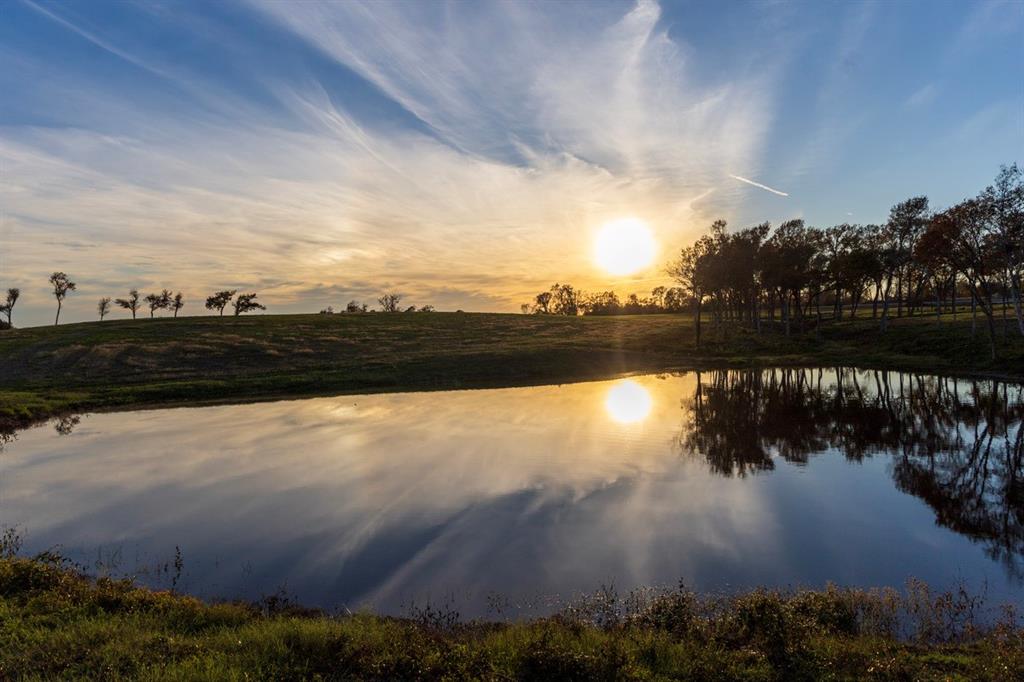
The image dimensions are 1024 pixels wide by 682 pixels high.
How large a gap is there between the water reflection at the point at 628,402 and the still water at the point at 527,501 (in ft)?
2.01

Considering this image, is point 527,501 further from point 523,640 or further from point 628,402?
point 628,402

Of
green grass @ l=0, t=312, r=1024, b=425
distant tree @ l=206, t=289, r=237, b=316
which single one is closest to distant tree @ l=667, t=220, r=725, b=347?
green grass @ l=0, t=312, r=1024, b=425

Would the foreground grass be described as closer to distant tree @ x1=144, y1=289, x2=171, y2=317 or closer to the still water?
the still water

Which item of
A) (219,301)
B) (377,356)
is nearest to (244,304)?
(219,301)

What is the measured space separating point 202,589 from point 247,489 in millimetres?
8152

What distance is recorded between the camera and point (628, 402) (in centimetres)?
4069

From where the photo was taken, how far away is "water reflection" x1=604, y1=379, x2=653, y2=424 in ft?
111

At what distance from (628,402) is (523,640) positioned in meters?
33.2

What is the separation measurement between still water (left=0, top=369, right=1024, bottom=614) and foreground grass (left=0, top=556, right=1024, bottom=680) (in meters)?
1.45

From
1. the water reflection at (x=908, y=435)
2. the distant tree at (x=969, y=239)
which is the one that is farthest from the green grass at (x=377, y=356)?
the water reflection at (x=908, y=435)

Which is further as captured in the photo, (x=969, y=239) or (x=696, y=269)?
(x=696, y=269)

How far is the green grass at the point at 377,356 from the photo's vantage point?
4928 cm

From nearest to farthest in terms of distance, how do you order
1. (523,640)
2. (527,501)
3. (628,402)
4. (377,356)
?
(523,640) < (527,501) < (628,402) < (377,356)

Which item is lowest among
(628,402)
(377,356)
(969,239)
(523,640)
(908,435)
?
(628,402)
